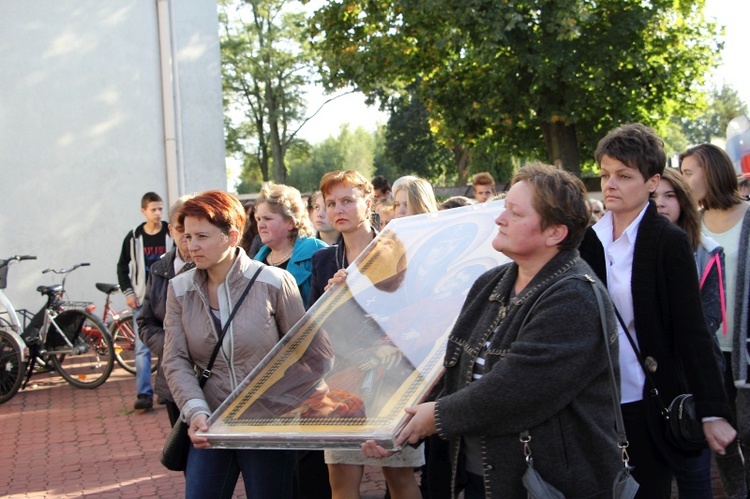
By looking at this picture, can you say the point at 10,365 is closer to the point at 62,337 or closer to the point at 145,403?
the point at 62,337

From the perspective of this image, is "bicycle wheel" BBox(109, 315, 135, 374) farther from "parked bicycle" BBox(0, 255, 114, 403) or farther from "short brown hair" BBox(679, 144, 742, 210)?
"short brown hair" BBox(679, 144, 742, 210)

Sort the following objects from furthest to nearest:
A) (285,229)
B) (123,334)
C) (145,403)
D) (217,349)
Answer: (123,334) < (145,403) < (285,229) < (217,349)

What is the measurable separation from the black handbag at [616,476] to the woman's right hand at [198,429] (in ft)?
3.99

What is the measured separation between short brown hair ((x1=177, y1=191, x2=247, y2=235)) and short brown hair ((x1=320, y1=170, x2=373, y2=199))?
85cm

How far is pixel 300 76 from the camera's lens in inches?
1859

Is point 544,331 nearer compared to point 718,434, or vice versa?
point 544,331

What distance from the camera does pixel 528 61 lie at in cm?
2334

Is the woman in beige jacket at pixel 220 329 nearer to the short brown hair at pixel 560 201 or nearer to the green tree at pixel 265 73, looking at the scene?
the short brown hair at pixel 560 201

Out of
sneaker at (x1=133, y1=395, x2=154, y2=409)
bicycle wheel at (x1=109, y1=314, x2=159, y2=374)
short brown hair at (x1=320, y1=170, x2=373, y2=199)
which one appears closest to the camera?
short brown hair at (x1=320, y1=170, x2=373, y2=199)

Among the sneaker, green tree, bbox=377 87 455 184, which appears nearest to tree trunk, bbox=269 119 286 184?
green tree, bbox=377 87 455 184

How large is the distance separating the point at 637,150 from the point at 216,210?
1738 mm

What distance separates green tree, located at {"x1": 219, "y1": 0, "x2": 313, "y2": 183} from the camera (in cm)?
4572

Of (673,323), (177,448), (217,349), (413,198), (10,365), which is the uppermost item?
(413,198)

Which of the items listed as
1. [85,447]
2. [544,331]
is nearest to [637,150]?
[544,331]
